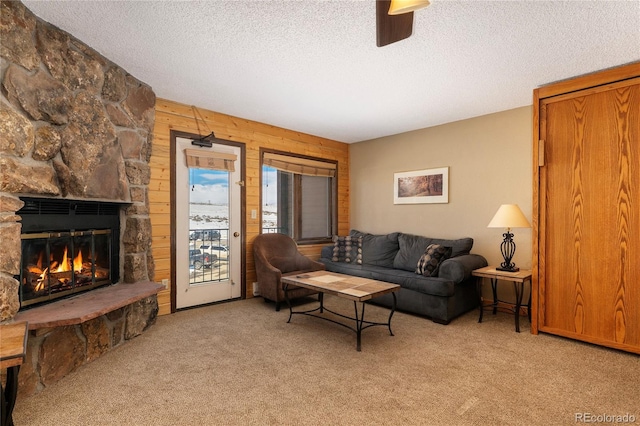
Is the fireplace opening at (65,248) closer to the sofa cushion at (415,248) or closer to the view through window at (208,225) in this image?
the view through window at (208,225)

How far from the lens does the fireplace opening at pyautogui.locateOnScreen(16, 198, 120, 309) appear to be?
232 centimetres

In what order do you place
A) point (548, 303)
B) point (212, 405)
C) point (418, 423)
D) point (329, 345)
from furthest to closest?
1. point (548, 303)
2. point (329, 345)
3. point (212, 405)
4. point (418, 423)

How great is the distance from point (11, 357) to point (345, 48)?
271 cm

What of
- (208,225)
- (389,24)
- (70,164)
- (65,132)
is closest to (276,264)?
(208,225)

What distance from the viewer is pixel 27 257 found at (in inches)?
91.7

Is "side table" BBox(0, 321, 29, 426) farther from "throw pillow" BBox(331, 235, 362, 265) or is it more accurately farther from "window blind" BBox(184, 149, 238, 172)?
"throw pillow" BBox(331, 235, 362, 265)

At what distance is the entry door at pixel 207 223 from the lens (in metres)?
3.97

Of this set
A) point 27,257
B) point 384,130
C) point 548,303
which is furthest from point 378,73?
point 27,257

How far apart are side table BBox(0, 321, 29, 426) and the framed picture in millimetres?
4446

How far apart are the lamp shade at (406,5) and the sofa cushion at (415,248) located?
3.22 meters

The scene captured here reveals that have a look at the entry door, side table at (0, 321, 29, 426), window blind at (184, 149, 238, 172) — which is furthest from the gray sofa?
side table at (0, 321, 29, 426)

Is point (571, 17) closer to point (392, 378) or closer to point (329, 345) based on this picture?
point (392, 378)

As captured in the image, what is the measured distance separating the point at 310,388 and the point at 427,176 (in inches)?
139

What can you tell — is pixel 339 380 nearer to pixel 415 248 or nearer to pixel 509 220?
pixel 509 220
